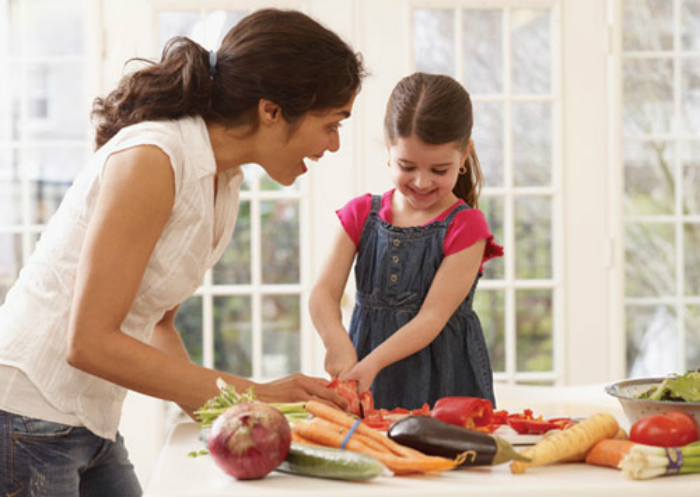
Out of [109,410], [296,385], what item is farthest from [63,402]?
[296,385]

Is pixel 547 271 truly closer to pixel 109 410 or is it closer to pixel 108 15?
pixel 108 15

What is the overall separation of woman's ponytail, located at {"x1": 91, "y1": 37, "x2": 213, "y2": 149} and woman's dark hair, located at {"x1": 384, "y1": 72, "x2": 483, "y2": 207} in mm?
606

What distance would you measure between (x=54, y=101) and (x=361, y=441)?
113 inches

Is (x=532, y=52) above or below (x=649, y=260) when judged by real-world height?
above

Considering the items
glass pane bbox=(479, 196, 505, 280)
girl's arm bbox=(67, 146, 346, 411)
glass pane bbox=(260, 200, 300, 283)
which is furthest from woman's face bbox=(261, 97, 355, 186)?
glass pane bbox=(479, 196, 505, 280)

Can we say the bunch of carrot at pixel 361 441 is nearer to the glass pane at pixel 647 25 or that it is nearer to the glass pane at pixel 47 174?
the glass pane at pixel 47 174

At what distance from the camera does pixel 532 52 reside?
376cm

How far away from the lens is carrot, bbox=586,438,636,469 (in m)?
1.29

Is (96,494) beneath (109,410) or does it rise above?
beneath

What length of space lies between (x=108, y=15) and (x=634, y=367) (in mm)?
2682

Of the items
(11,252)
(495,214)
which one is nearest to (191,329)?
(11,252)

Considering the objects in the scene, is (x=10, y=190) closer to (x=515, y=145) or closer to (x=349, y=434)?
(x=515, y=145)

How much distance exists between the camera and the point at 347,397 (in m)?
1.67

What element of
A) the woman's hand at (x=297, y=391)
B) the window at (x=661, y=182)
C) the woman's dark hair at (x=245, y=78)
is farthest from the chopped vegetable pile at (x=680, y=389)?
the window at (x=661, y=182)
